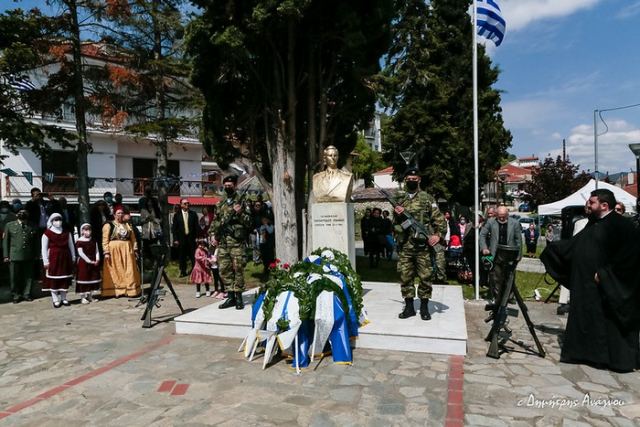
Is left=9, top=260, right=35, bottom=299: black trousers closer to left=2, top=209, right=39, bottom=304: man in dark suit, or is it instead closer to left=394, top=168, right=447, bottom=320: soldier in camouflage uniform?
left=2, top=209, right=39, bottom=304: man in dark suit

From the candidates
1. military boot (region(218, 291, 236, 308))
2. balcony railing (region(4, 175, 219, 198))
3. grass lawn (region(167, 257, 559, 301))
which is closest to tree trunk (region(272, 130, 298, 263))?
A: grass lawn (region(167, 257, 559, 301))

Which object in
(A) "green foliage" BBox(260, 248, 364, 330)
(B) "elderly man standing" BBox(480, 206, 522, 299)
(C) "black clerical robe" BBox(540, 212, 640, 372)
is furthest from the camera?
(B) "elderly man standing" BBox(480, 206, 522, 299)

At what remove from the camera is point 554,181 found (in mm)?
32969

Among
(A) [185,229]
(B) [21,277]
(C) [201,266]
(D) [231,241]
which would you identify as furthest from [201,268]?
(B) [21,277]

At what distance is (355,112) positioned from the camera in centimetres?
1043

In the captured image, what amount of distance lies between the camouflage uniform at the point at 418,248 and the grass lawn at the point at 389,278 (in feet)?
10.3

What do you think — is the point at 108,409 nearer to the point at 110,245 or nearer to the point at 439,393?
the point at 439,393

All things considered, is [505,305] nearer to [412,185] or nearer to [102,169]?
[412,185]

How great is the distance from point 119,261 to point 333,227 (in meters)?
4.88

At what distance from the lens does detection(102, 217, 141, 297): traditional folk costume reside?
9.22m

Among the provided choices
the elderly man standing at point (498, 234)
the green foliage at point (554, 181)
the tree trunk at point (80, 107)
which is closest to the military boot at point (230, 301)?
the elderly man standing at point (498, 234)

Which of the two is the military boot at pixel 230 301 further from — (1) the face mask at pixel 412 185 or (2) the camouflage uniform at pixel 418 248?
(1) the face mask at pixel 412 185

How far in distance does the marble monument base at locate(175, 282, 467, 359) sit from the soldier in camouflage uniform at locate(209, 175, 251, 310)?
37 centimetres

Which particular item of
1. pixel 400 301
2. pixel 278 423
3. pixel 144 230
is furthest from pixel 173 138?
pixel 278 423
